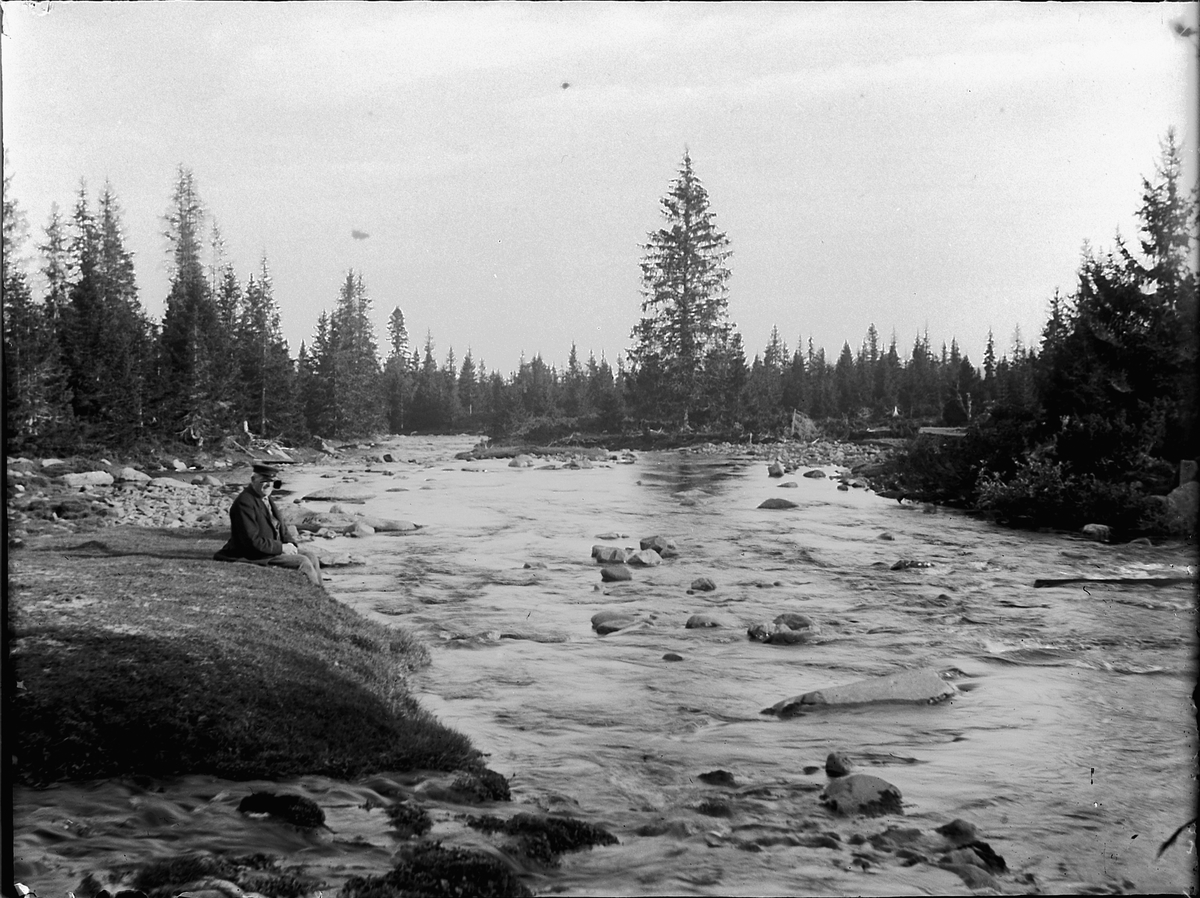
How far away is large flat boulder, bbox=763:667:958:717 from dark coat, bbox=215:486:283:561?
455 cm

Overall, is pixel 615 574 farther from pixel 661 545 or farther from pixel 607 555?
pixel 661 545

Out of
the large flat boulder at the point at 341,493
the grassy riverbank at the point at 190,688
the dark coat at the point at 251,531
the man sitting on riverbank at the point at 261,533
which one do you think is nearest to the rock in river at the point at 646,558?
the large flat boulder at the point at 341,493

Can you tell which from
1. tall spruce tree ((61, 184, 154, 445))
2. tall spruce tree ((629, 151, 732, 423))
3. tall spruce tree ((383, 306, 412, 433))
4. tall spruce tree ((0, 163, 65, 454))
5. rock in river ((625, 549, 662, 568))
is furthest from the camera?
rock in river ((625, 549, 662, 568))

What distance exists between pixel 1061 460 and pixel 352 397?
17.5ft

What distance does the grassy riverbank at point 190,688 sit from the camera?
337cm

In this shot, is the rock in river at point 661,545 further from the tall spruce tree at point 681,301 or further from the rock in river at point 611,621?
the tall spruce tree at point 681,301

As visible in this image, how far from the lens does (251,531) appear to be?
7047 millimetres

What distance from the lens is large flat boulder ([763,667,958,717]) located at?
15.2 feet

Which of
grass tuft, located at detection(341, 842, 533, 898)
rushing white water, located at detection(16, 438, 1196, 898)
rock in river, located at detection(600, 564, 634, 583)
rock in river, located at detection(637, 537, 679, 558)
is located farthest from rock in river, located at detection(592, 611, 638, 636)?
grass tuft, located at detection(341, 842, 533, 898)

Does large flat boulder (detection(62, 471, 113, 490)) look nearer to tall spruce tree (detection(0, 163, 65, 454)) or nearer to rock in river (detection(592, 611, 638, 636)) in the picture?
tall spruce tree (detection(0, 163, 65, 454))

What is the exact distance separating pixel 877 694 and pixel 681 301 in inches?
110

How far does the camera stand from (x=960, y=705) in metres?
4.55

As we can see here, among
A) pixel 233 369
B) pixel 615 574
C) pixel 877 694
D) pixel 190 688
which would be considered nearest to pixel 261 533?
pixel 233 369

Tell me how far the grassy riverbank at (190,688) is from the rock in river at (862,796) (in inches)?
64.2
